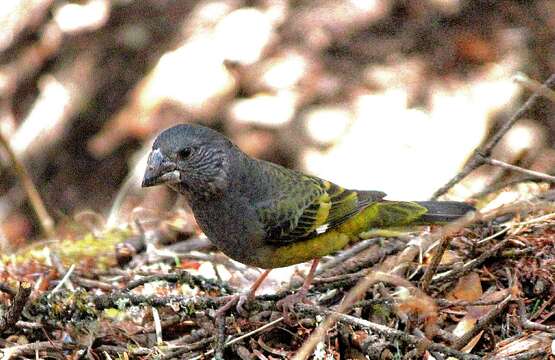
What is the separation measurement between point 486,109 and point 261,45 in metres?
2.69

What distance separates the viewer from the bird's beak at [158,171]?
4438 millimetres

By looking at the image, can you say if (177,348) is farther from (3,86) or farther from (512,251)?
(3,86)

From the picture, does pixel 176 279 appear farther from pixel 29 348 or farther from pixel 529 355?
pixel 529 355

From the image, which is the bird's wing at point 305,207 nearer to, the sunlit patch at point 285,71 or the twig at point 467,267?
the twig at point 467,267

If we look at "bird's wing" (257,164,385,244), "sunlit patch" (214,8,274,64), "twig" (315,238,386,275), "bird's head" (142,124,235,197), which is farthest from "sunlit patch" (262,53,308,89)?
"bird's head" (142,124,235,197)

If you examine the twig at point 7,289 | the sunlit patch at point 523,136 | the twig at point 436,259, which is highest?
the twig at point 7,289

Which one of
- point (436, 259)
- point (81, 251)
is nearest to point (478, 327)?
point (436, 259)

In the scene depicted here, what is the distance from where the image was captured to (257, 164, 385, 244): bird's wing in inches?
188

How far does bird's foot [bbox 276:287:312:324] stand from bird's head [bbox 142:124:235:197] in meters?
0.78

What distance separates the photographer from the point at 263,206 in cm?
480

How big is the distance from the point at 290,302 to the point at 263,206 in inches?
31.6

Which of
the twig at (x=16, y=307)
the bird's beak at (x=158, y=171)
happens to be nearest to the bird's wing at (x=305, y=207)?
the bird's beak at (x=158, y=171)

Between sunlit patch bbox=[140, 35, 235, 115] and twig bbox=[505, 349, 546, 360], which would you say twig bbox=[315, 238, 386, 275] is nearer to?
twig bbox=[505, 349, 546, 360]

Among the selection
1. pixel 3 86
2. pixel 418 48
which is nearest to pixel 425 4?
pixel 418 48
